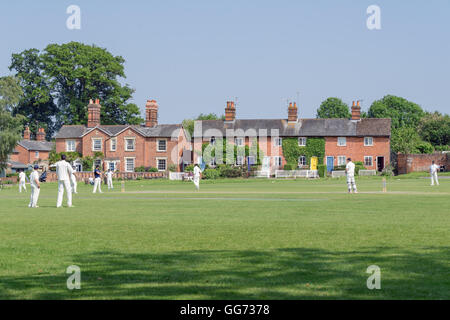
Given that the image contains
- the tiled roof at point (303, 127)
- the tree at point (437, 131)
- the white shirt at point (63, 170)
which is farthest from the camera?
the tree at point (437, 131)

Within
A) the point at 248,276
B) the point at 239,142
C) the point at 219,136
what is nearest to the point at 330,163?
the point at 239,142

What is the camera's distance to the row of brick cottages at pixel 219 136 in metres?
84.2

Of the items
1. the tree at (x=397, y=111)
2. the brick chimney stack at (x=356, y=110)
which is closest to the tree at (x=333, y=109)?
the tree at (x=397, y=111)

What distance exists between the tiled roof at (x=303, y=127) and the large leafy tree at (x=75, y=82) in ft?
54.2

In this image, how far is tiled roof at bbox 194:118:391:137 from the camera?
278 feet

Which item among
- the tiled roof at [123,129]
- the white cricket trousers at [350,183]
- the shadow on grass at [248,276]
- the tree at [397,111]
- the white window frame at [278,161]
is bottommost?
the shadow on grass at [248,276]

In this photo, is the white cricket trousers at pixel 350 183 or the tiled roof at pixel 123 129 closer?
the white cricket trousers at pixel 350 183

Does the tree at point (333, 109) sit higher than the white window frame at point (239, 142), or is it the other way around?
the tree at point (333, 109)

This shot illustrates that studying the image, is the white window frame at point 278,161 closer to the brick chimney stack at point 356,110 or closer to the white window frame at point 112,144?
the brick chimney stack at point 356,110

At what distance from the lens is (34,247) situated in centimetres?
1184

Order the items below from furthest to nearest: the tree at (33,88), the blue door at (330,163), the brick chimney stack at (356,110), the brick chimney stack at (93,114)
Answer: the tree at (33,88)
the brick chimney stack at (93,114)
the brick chimney stack at (356,110)
the blue door at (330,163)

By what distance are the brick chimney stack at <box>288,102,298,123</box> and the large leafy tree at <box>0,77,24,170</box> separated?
1538 inches

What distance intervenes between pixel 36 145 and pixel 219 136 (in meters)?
32.7
